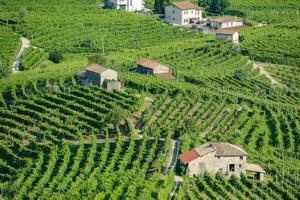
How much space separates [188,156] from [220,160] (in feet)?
8.82

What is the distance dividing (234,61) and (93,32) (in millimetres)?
19411

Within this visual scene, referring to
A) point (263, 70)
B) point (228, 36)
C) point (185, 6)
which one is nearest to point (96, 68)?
point (263, 70)

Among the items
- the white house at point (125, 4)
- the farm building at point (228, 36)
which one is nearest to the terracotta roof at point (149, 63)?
the farm building at point (228, 36)

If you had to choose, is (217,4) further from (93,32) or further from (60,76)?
(60,76)

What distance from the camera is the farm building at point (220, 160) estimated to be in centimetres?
5616

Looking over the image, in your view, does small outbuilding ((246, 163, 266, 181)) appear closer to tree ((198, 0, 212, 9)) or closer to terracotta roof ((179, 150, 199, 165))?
terracotta roof ((179, 150, 199, 165))

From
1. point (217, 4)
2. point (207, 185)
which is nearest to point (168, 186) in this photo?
point (207, 185)

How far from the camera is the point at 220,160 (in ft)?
187

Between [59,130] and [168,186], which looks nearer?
[168,186]

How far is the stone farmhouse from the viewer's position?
7069cm

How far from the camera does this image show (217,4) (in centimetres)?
10994

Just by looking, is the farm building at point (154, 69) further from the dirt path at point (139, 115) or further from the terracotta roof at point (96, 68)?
the dirt path at point (139, 115)

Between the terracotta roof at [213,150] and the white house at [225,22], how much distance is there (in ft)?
148

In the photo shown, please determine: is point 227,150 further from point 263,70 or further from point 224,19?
point 224,19
